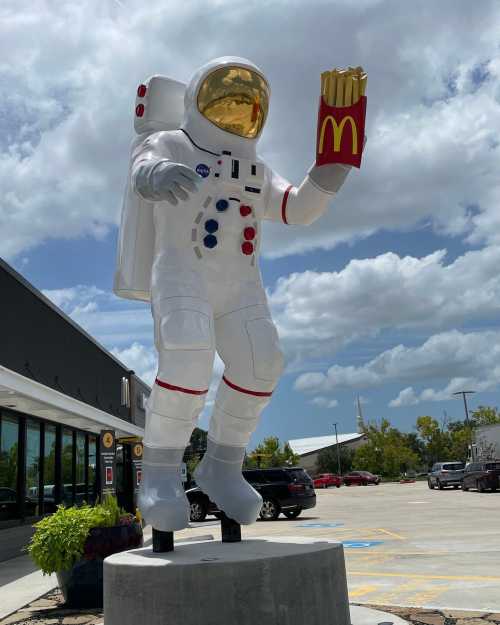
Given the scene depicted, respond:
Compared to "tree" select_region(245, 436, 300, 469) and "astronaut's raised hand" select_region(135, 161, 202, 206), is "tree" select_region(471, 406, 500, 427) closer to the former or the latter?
"tree" select_region(245, 436, 300, 469)

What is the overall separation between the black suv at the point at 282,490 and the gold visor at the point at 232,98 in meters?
12.0

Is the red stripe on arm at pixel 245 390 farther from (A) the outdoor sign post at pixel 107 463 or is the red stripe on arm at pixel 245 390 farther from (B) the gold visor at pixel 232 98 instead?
(A) the outdoor sign post at pixel 107 463

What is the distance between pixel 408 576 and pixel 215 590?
153 inches

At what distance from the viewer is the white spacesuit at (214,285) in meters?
4.16

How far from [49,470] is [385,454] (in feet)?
150

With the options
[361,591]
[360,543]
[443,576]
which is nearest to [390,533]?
[360,543]

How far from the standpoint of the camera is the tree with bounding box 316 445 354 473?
227ft

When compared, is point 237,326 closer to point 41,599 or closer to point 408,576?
point 408,576

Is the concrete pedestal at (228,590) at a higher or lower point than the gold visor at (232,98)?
lower

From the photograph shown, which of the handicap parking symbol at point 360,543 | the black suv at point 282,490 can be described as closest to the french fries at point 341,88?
the handicap parking symbol at point 360,543

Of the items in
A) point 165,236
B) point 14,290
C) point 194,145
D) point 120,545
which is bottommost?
point 120,545

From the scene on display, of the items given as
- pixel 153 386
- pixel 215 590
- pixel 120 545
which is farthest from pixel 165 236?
pixel 120 545

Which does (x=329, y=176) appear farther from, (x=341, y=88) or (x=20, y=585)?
(x=20, y=585)

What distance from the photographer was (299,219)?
495cm
